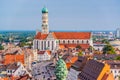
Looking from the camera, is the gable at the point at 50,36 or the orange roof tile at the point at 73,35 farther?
the orange roof tile at the point at 73,35

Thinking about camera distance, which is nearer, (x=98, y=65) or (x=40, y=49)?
(x=98, y=65)

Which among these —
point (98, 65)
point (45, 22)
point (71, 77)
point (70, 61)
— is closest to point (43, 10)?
point (45, 22)

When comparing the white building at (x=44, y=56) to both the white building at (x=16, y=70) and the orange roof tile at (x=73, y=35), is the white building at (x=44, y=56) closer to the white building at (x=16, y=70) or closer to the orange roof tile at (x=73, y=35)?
the orange roof tile at (x=73, y=35)

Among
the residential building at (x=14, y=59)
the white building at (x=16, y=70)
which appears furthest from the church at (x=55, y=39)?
the white building at (x=16, y=70)

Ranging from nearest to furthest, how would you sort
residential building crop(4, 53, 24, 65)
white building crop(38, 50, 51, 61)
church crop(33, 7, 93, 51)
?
residential building crop(4, 53, 24, 65) < white building crop(38, 50, 51, 61) < church crop(33, 7, 93, 51)

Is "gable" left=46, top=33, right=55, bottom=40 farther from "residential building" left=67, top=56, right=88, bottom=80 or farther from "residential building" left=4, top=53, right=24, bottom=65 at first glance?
"residential building" left=67, top=56, right=88, bottom=80

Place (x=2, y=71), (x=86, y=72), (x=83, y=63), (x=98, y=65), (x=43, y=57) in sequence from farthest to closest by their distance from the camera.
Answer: (x=43, y=57)
(x=2, y=71)
(x=83, y=63)
(x=86, y=72)
(x=98, y=65)

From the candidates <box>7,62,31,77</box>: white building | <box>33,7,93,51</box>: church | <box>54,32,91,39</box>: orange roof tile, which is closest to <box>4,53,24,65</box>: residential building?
<box>7,62,31,77</box>: white building

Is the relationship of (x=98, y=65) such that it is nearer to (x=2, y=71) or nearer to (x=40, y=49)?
(x=2, y=71)

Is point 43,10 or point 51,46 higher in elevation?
point 43,10
